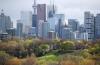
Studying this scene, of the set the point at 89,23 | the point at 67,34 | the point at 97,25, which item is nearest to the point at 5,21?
the point at 67,34

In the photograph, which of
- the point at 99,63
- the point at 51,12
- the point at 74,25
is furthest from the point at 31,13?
the point at 99,63

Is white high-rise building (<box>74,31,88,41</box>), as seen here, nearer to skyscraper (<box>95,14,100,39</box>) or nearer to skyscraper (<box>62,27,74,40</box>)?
skyscraper (<box>62,27,74,40</box>)

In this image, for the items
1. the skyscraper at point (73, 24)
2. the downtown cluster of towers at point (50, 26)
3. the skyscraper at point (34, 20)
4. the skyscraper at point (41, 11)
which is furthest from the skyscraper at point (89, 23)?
the skyscraper at point (34, 20)

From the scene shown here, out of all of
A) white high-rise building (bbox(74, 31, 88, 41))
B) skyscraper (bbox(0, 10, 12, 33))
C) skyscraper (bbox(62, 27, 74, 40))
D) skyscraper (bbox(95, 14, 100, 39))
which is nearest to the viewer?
skyscraper (bbox(62, 27, 74, 40))

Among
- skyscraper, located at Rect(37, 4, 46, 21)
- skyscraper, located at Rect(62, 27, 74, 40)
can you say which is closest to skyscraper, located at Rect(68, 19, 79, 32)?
skyscraper, located at Rect(37, 4, 46, 21)

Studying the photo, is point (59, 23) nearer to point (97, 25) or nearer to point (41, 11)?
point (41, 11)

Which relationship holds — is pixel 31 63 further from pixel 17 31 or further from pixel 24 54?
pixel 17 31

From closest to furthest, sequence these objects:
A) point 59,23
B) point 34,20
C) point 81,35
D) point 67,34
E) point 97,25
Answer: point 67,34 → point 97,25 → point 81,35 → point 59,23 → point 34,20

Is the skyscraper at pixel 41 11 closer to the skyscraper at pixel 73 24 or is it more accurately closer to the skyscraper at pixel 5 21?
the skyscraper at pixel 73 24
